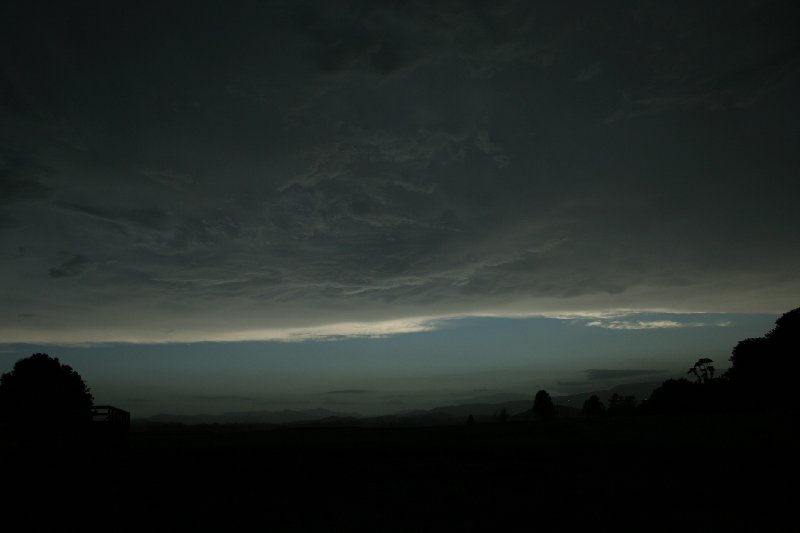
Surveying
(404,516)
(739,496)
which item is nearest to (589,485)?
(739,496)

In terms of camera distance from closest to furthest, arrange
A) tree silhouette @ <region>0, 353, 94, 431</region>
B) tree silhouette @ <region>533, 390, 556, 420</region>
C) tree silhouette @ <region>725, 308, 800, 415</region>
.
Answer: tree silhouette @ <region>0, 353, 94, 431</region> < tree silhouette @ <region>725, 308, 800, 415</region> < tree silhouette @ <region>533, 390, 556, 420</region>

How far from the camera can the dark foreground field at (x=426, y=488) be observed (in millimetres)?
11328

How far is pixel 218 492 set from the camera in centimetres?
1518

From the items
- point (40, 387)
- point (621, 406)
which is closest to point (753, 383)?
point (621, 406)

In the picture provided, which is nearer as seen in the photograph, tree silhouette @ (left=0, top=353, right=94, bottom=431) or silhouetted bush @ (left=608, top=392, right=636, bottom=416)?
tree silhouette @ (left=0, top=353, right=94, bottom=431)

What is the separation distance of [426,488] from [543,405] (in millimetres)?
97248

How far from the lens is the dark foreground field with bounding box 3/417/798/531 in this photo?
11.3 m

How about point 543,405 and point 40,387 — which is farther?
point 543,405

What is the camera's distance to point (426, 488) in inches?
591

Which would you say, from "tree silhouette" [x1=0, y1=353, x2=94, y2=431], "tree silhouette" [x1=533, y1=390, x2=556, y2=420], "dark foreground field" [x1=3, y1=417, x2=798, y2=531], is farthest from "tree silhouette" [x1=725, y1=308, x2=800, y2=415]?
"tree silhouette" [x1=0, y1=353, x2=94, y2=431]

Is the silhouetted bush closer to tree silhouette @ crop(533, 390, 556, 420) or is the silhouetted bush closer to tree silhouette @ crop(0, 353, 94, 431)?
tree silhouette @ crop(533, 390, 556, 420)

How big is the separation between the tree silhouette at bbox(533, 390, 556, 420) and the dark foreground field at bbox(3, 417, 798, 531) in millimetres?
81262

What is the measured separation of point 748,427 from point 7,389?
265 ft

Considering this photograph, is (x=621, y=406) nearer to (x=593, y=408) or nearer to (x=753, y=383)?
(x=593, y=408)
